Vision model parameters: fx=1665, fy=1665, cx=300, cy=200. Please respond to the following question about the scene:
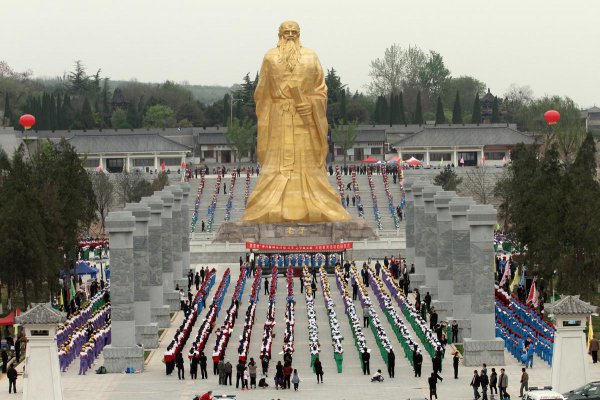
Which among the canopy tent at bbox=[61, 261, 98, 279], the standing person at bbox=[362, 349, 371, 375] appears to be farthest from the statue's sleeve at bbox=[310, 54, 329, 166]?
the standing person at bbox=[362, 349, 371, 375]

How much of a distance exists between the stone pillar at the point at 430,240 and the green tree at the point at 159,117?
7899cm

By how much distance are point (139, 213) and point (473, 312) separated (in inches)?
369

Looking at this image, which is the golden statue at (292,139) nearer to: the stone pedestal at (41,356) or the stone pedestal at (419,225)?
the stone pedestal at (419,225)

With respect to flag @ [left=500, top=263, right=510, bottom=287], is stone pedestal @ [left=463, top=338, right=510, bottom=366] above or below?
below

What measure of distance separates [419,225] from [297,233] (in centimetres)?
1090

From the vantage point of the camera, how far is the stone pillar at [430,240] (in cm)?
5109

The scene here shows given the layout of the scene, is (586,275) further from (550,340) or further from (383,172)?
(383,172)

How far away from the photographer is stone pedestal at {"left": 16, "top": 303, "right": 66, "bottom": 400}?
33406 mm

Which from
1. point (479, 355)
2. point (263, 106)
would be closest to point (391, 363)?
point (479, 355)

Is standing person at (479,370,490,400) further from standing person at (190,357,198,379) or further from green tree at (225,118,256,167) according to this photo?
green tree at (225,118,256,167)

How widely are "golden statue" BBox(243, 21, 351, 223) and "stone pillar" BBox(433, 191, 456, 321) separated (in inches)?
736

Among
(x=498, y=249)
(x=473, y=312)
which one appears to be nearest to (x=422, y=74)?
(x=498, y=249)

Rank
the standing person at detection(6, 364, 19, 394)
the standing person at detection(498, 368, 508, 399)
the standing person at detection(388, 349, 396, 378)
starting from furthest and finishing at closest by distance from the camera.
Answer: the standing person at detection(388, 349, 396, 378) < the standing person at detection(6, 364, 19, 394) < the standing person at detection(498, 368, 508, 399)

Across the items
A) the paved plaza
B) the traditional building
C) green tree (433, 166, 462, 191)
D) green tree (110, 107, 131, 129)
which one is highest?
green tree (110, 107, 131, 129)
